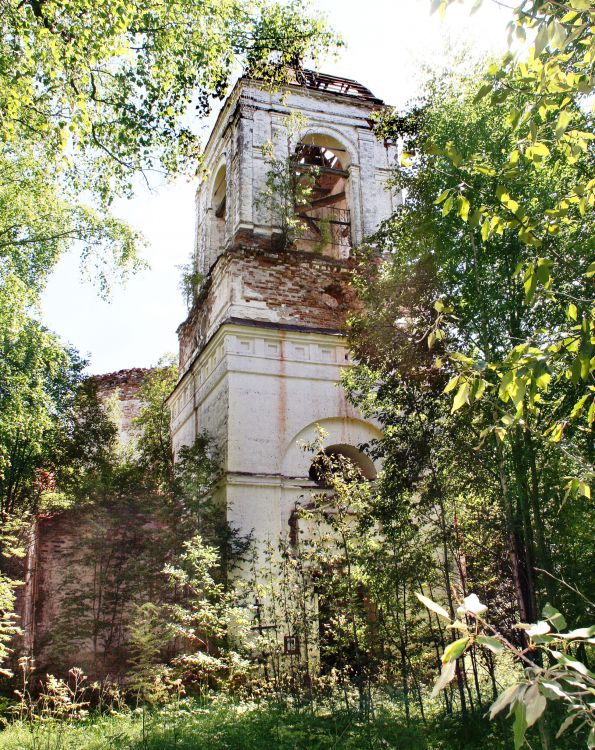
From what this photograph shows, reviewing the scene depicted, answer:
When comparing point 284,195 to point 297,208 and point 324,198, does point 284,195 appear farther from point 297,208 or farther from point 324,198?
point 324,198

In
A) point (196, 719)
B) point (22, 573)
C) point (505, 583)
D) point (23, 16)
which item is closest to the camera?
point (23, 16)

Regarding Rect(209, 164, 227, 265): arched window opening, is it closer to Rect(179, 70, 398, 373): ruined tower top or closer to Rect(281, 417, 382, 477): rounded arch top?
Rect(179, 70, 398, 373): ruined tower top

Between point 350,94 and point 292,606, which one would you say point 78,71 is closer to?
point 292,606

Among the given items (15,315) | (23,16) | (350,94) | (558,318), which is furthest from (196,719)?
(350,94)

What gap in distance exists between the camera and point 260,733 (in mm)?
6008

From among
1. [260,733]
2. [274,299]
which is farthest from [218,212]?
[260,733]

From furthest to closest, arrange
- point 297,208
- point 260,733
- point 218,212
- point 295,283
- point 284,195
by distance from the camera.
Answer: point 218,212 < point 297,208 < point 284,195 < point 295,283 < point 260,733

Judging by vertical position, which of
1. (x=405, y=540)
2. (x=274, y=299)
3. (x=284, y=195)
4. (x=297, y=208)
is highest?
(x=297, y=208)

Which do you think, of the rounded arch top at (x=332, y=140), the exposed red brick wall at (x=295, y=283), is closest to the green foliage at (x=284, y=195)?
the exposed red brick wall at (x=295, y=283)

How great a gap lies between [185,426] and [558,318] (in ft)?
30.7

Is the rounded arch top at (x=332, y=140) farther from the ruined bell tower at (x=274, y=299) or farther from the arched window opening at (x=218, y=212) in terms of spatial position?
the arched window opening at (x=218, y=212)

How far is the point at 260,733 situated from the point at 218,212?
11774 millimetres

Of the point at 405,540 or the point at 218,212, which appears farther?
the point at 218,212

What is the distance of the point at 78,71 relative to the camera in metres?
6.49
